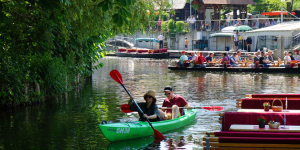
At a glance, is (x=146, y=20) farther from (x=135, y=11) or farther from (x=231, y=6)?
(x=231, y=6)

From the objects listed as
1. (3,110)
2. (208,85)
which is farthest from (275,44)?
(3,110)

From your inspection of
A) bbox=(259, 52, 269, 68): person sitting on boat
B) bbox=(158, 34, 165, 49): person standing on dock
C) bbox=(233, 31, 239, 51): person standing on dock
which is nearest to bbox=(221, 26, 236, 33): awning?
bbox=(233, 31, 239, 51): person standing on dock

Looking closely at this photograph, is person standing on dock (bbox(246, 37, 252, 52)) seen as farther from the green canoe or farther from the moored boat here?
the green canoe

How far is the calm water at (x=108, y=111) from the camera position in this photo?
401 inches

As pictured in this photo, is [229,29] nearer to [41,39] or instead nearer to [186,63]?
[186,63]

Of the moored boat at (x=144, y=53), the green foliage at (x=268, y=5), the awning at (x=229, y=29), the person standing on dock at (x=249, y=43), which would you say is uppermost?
the green foliage at (x=268, y=5)

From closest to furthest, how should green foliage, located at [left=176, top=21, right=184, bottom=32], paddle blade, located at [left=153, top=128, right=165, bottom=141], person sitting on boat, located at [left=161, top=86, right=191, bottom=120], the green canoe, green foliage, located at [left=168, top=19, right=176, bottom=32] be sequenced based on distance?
the green canoe, paddle blade, located at [left=153, top=128, right=165, bottom=141], person sitting on boat, located at [left=161, top=86, right=191, bottom=120], green foliage, located at [left=176, top=21, right=184, bottom=32], green foliage, located at [left=168, top=19, right=176, bottom=32]

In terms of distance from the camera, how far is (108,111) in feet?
47.3

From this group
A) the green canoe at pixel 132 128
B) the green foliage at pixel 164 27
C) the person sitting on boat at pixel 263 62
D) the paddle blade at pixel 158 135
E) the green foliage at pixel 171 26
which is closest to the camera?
the green canoe at pixel 132 128

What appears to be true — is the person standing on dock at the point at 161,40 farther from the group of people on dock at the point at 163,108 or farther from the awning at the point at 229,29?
the group of people on dock at the point at 163,108

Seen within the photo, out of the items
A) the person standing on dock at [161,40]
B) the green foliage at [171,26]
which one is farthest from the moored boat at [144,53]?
the green foliage at [171,26]

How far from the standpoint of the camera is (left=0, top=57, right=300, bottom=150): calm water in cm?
1020

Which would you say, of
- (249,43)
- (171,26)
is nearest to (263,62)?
(249,43)

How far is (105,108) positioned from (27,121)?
10.3ft
